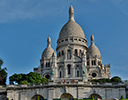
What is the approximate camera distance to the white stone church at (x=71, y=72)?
219ft

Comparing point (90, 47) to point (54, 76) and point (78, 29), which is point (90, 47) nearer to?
point (78, 29)

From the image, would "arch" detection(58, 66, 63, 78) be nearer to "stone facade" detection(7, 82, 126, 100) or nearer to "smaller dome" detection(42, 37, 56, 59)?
"smaller dome" detection(42, 37, 56, 59)

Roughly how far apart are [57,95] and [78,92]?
15.8 feet

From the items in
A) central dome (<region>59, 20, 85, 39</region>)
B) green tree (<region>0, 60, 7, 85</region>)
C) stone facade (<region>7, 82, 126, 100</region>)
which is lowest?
stone facade (<region>7, 82, 126, 100</region>)

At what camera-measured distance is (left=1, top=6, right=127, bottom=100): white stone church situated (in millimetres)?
66750

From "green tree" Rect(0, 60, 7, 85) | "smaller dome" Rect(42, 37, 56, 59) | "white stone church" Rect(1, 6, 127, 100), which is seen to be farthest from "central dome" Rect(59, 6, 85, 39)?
"green tree" Rect(0, 60, 7, 85)

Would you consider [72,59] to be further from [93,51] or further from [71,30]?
[71,30]

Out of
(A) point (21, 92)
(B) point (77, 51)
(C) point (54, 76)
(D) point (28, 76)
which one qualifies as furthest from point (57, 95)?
(B) point (77, 51)

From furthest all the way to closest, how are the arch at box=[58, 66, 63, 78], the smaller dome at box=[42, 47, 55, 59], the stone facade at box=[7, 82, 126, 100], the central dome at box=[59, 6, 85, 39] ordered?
the smaller dome at box=[42, 47, 55, 59]
the central dome at box=[59, 6, 85, 39]
the arch at box=[58, 66, 63, 78]
the stone facade at box=[7, 82, 126, 100]

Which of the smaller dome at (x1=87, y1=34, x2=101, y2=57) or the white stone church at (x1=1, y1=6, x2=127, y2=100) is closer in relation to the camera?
the white stone church at (x1=1, y1=6, x2=127, y2=100)

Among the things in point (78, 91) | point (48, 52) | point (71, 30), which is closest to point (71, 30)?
point (71, 30)

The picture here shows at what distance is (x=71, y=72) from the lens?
104500 millimetres

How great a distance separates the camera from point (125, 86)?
217ft

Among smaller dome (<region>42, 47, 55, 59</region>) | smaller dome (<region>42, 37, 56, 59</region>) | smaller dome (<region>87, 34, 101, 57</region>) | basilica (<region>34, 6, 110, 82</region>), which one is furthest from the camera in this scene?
smaller dome (<region>42, 37, 56, 59</region>)
